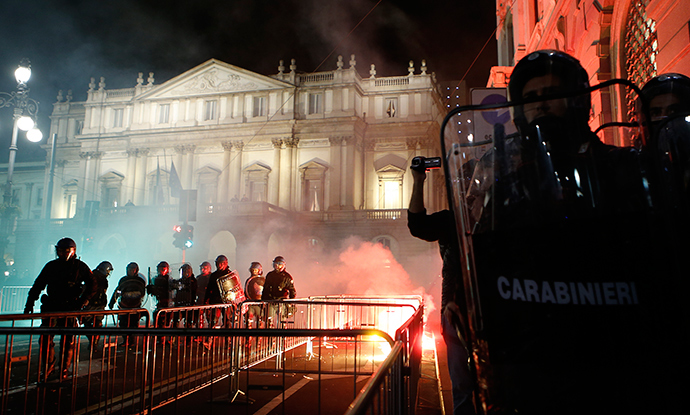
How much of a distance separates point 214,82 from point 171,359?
114 feet

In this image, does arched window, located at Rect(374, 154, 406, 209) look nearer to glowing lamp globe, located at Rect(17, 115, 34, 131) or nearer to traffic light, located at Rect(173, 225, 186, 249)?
traffic light, located at Rect(173, 225, 186, 249)

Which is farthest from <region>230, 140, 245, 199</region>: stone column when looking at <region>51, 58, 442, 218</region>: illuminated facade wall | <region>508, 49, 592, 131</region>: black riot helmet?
<region>508, 49, 592, 131</region>: black riot helmet

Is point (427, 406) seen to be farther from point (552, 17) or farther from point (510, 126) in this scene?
point (552, 17)

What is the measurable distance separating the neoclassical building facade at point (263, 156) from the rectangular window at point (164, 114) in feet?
0.47

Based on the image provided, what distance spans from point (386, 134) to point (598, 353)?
119 feet

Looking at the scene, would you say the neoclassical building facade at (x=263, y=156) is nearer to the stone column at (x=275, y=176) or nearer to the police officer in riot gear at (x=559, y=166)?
the stone column at (x=275, y=176)

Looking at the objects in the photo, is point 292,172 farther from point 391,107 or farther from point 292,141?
point 391,107

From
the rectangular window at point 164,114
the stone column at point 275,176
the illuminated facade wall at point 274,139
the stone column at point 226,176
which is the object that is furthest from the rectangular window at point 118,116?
the stone column at point 275,176

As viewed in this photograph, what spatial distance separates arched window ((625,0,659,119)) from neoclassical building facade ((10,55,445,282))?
24866 millimetres

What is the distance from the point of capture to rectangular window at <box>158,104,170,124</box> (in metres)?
39.9

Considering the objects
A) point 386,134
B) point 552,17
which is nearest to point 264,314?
point 552,17

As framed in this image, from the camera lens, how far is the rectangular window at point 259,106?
124 feet

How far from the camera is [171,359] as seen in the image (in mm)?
7324

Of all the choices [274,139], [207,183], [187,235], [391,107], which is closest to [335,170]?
[274,139]
